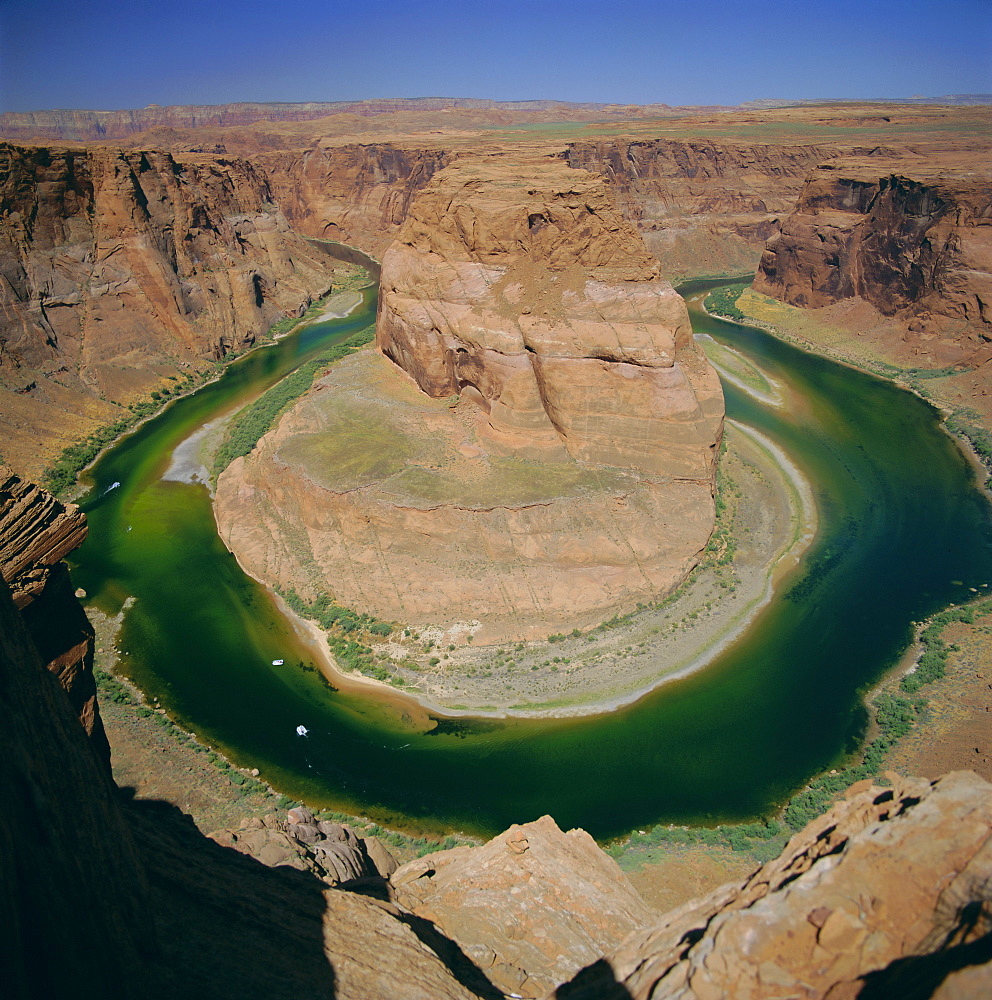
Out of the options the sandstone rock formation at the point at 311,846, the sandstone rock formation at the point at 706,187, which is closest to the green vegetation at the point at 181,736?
the sandstone rock formation at the point at 311,846

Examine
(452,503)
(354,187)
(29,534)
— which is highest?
(354,187)

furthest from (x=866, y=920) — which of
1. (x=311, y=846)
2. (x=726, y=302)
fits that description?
(x=726, y=302)

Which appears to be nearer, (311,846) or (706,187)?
(311,846)

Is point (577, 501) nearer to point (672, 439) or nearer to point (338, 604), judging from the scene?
point (672, 439)

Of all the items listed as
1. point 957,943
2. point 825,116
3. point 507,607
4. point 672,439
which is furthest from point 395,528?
point 825,116

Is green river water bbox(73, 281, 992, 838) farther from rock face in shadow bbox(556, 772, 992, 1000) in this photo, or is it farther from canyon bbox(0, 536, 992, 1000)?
rock face in shadow bbox(556, 772, 992, 1000)

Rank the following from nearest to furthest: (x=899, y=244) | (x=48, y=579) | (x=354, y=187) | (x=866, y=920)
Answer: (x=866, y=920) → (x=48, y=579) → (x=899, y=244) → (x=354, y=187)

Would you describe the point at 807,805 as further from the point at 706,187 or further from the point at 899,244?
the point at 706,187

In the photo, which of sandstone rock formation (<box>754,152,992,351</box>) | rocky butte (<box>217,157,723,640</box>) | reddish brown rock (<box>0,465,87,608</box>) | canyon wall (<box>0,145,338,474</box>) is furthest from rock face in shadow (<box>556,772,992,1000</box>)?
sandstone rock formation (<box>754,152,992,351</box>)
